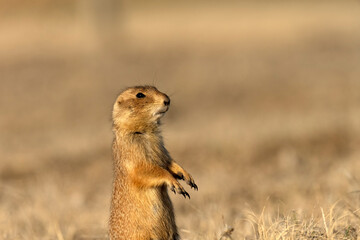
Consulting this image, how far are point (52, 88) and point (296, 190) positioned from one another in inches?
425

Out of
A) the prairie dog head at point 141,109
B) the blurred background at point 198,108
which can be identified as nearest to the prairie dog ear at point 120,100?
the prairie dog head at point 141,109

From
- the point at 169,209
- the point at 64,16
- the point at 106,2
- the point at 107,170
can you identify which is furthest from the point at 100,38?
the point at 169,209

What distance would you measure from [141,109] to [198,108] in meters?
9.84

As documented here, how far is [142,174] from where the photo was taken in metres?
5.04

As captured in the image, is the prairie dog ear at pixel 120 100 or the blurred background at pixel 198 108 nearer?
the prairie dog ear at pixel 120 100

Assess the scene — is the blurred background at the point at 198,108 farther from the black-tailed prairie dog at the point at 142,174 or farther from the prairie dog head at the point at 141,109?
the prairie dog head at the point at 141,109

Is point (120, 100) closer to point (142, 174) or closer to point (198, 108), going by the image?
point (142, 174)

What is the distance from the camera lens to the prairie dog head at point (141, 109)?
5.39m

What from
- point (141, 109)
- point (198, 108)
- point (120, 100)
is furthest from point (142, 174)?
point (198, 108)

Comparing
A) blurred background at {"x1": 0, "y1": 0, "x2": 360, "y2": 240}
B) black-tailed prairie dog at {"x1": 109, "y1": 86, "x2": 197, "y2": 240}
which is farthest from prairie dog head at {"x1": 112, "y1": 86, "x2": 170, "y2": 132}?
blurred background at {"x1": 0, "y1": 0, "x2": 360, "y2": 240}

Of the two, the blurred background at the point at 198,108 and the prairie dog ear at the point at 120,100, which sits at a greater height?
the prairie dog ear at the point at 120,100

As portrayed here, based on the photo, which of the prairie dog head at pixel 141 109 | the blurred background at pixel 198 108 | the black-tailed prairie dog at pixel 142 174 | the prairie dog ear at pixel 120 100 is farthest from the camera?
the blurred background at pixel 198 108

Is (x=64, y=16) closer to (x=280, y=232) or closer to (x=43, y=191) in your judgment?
(x=43, y=191)

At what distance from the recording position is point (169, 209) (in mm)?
5121
